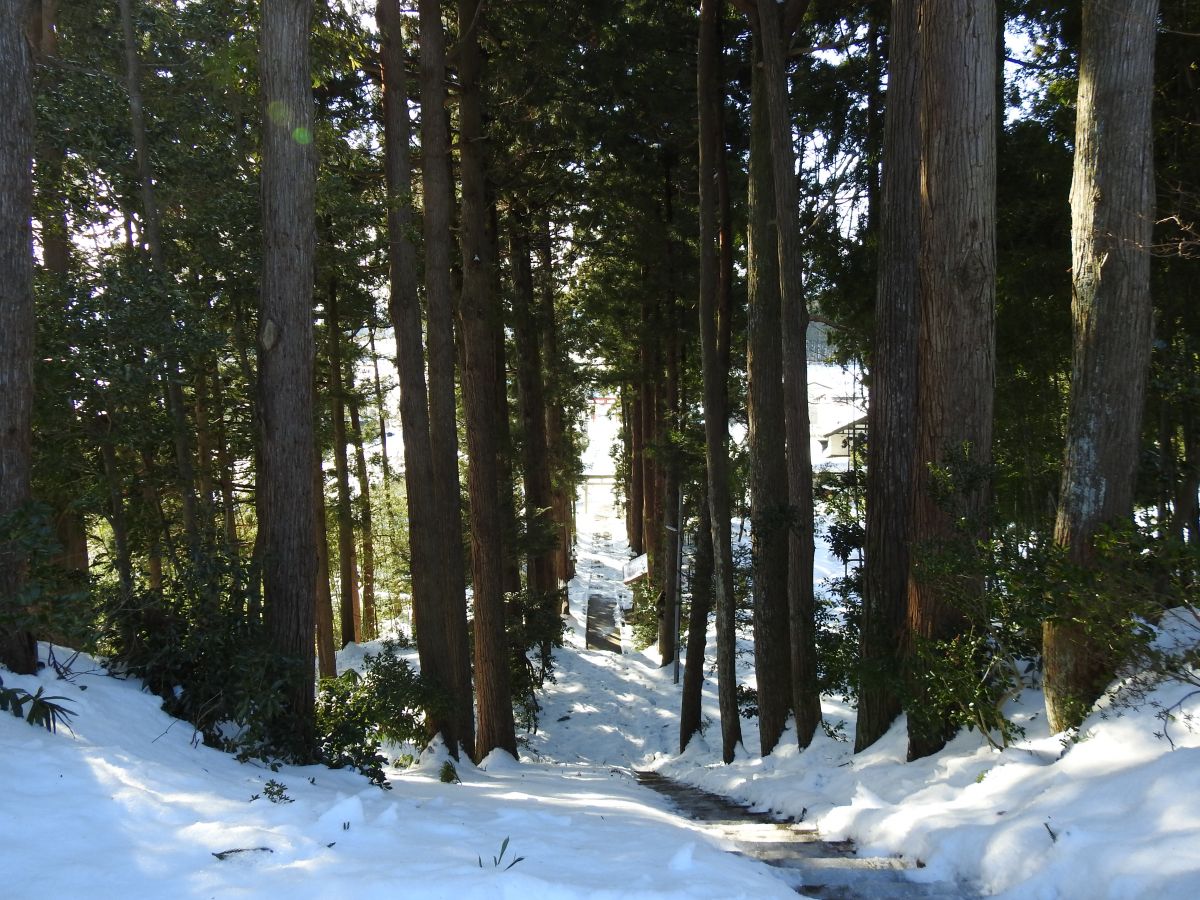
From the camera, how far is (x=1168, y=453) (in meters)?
9.95

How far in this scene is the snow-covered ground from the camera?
10.8 feet

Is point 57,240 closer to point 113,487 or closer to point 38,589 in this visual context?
point 113,487

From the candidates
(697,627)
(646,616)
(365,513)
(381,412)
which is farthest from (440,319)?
(646,616)

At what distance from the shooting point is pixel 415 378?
33.0ft

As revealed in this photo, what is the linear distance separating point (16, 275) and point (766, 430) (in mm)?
8341

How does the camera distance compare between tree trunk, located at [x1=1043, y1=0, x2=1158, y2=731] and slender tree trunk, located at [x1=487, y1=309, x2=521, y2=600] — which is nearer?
tree trunk, located at [x1=1043, y1=0, x2=1158, y2=731]

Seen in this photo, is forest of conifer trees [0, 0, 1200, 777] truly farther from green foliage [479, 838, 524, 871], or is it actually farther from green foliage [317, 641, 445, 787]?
green foliage [479, 838, 524, 871]

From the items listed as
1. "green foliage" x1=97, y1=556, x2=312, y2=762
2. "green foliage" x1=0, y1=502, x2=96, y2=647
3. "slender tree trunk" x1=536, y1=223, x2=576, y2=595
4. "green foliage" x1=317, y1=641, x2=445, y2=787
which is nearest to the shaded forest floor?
"green foliage" x1=97, y1=556, x2=312, y2=762

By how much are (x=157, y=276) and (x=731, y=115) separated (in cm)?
1041

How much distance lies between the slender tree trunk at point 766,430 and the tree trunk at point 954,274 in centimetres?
450

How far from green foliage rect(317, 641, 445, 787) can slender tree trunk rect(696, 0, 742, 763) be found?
187 inches

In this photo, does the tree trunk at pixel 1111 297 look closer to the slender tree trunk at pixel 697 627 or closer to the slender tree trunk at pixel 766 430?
the slender tree trunk at pixel 766 430

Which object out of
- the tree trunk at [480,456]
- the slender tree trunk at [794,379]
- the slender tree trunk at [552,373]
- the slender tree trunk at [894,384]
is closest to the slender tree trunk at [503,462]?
the slender tree trunk at [552,373]

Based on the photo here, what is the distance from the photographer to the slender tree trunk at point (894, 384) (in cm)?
752
